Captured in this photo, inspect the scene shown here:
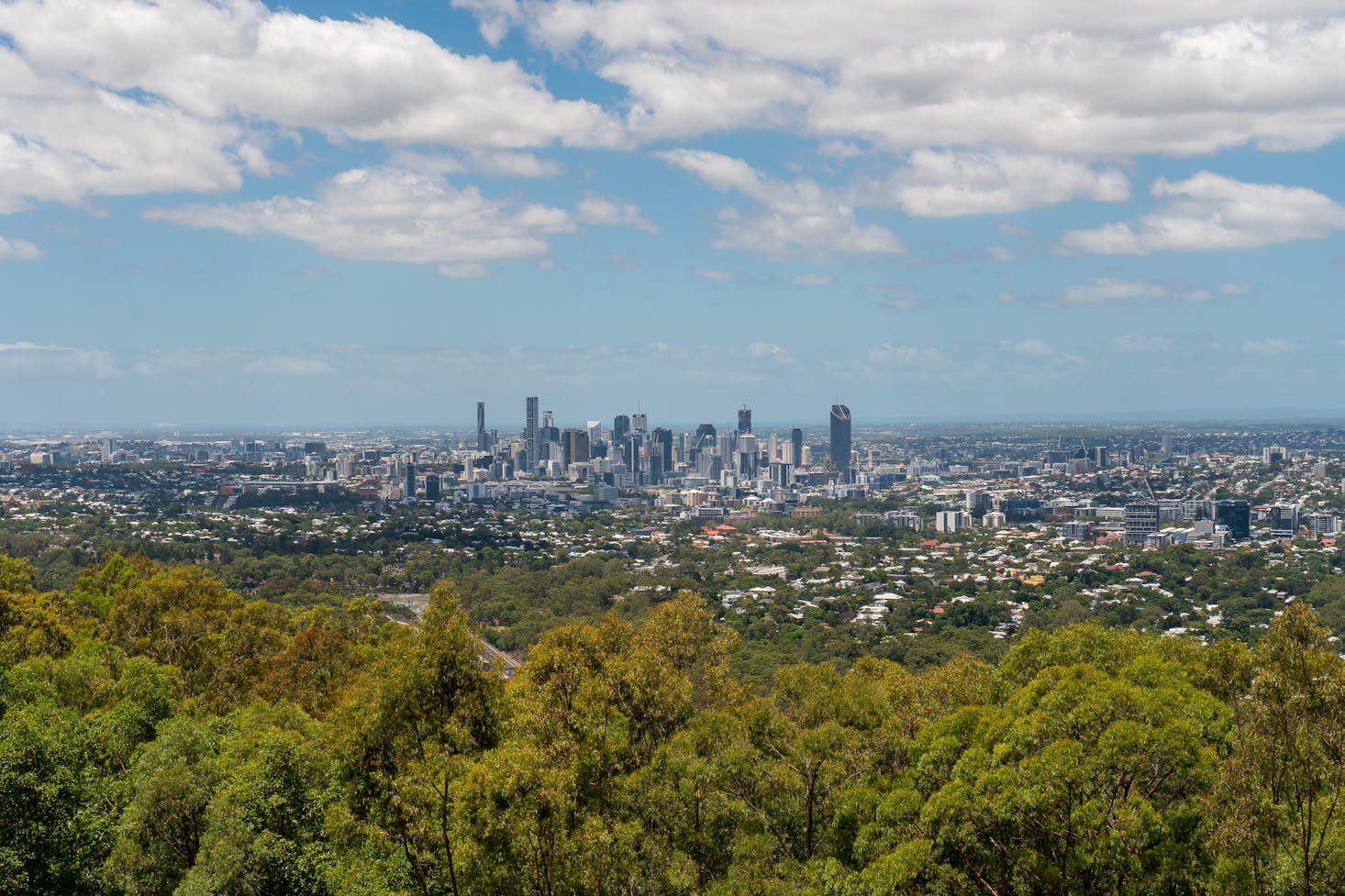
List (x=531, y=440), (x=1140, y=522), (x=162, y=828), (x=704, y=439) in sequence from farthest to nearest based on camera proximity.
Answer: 1. (x=704, y=439)
2. (x=531, y=440)
3. (x=1140, y=522)
4. (x=162, y=828)

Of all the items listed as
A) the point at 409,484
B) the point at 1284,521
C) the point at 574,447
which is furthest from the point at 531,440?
the point at 1284,521

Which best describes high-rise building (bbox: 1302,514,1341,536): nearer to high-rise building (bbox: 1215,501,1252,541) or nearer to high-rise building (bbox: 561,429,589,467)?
high-rise building (bbox: 1215,501,1252,541)

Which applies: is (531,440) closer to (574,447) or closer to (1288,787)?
(574,447)

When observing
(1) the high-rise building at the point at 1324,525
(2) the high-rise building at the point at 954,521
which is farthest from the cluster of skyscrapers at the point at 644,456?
(1) the high-rise building at the point at 1324,525

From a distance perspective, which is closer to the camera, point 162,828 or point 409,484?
point 162,828

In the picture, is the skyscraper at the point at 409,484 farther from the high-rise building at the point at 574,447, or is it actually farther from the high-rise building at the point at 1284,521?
the high-rise building at the point at 1284,521

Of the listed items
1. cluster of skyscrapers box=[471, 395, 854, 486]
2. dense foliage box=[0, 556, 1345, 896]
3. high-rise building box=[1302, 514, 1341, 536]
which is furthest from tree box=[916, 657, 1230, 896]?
cluster of skyscrapers box=[471, 395, 854, 486]

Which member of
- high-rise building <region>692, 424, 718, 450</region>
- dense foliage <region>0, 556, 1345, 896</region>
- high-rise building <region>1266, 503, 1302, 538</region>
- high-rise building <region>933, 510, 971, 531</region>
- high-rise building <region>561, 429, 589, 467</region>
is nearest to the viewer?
dense foliage <region>0, 556, 1345, 896</region>
